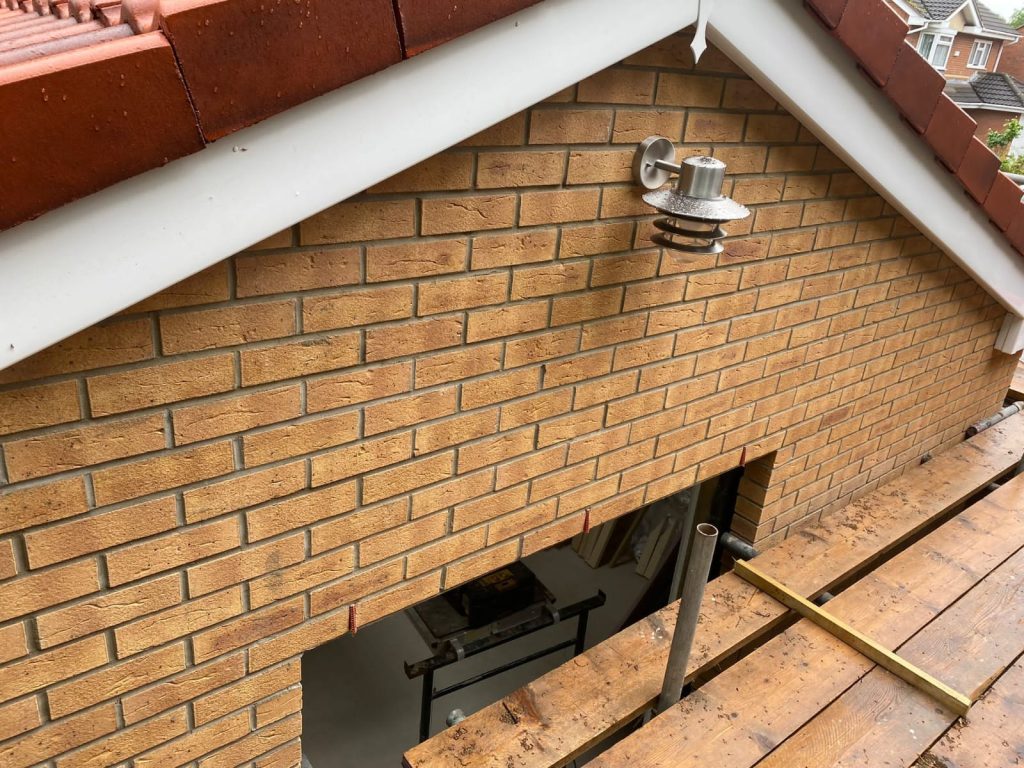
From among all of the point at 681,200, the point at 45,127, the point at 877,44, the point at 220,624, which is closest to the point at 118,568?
the point at 220,624

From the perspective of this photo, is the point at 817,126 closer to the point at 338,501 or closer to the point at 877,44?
the point at 877,44

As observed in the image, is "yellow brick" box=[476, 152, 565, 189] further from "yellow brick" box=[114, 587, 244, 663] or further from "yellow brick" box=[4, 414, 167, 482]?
"yellow brick" box=[114, 587, 244, 663]

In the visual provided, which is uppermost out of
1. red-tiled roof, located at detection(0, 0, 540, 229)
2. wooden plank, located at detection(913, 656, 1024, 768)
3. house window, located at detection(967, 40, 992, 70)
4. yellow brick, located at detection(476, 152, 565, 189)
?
red-tiled roof, located at detection(0, 0, 540, 229)

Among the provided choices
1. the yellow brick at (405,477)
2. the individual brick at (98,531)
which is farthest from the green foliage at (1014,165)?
the individual brick at (98,531)

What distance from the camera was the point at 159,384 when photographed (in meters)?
1.50

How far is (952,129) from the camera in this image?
8.79ft

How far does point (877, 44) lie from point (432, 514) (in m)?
1.93

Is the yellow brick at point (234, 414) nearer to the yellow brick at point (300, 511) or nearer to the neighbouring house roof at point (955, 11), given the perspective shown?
the yellow brick at point (300, 511)

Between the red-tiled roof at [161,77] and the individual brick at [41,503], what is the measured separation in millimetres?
579

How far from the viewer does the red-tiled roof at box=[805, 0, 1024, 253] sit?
2203mm

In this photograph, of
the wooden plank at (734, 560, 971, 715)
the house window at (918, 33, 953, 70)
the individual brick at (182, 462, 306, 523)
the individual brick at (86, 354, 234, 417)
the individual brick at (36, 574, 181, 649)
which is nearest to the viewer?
the individual brick at (86, 354, 234, 417)

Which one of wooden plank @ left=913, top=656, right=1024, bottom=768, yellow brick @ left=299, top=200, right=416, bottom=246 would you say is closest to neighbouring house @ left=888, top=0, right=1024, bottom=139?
wooden plank @ left=913, top=656, right=1024, bottom=768

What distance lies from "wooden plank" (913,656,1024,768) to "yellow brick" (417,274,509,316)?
206 cm

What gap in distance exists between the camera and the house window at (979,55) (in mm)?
29772
